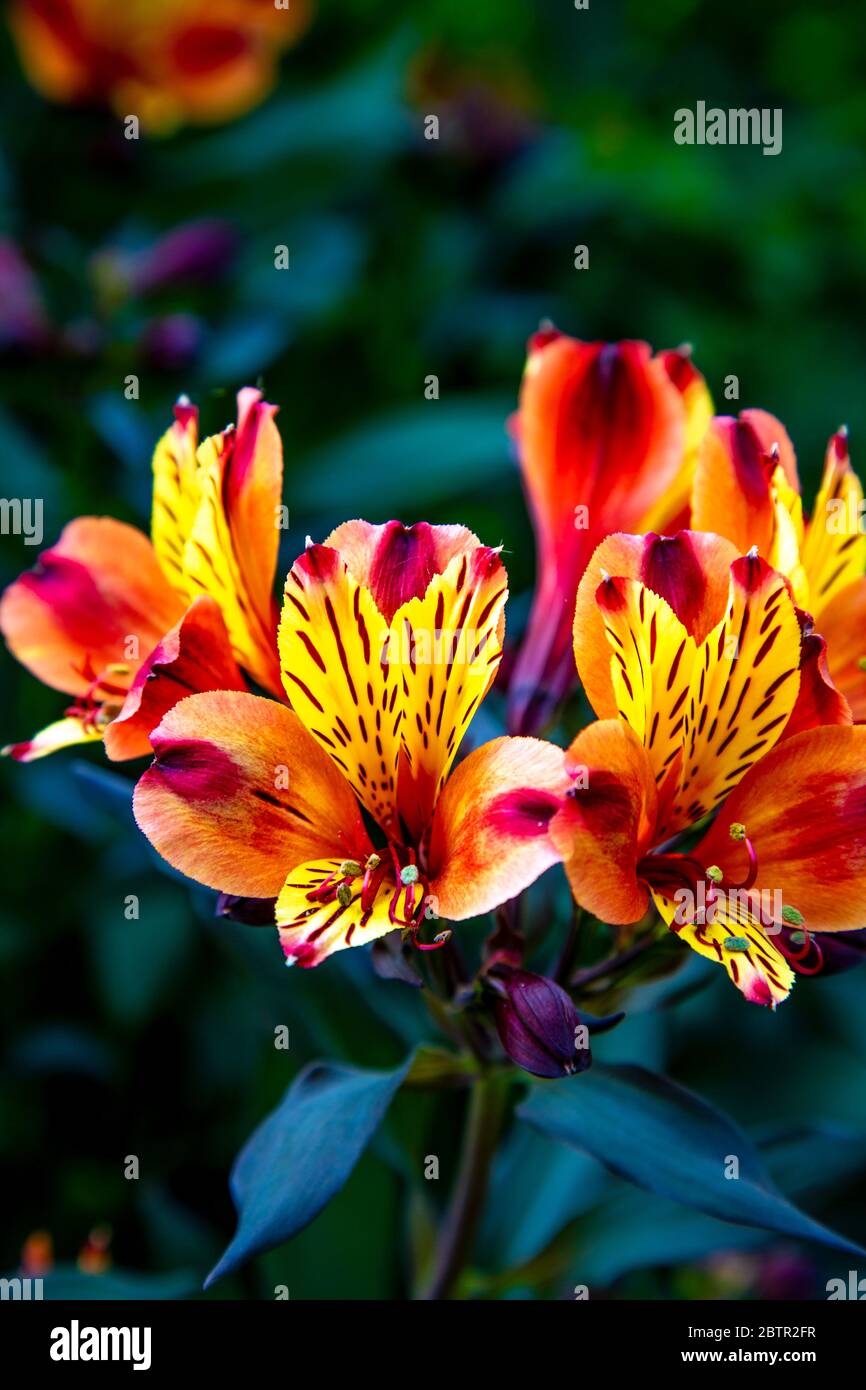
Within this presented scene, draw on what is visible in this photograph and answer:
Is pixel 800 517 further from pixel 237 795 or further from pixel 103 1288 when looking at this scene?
pixel 103 1288

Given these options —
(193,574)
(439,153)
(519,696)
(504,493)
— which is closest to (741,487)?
(519,696)

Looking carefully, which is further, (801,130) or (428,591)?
(801,130)

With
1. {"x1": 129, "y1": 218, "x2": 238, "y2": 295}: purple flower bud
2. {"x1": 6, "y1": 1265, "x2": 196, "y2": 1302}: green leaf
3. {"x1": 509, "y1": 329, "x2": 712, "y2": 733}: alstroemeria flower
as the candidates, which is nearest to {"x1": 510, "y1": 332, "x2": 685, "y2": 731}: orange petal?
{"x1": 509, "y1": 329, "x2": 712, "y2": 733}: alstroemeria flower

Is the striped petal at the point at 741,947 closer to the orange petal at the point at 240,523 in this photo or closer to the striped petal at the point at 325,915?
the striped petal at the point at 325,915

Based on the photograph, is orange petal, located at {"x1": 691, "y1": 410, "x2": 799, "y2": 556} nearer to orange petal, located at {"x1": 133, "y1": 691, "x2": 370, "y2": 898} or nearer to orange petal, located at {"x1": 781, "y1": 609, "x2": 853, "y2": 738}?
orange petal, located at {"x1": 781, "y1": 609, "x2": 853, "y2": 738}

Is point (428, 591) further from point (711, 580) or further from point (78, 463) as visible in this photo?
point (78, 463)

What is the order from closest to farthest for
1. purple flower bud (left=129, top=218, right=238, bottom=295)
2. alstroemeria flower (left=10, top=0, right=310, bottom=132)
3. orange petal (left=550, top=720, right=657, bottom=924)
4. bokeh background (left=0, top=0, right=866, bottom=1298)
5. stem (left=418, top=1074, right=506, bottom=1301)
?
orange petal (left=550, top=720, right=657, bottom=924)
stem (left=418, top=1074, right=506, bottom=1301)
bokeh background (left=0, top=0, right=866, bottom=1298)
purple flower bud (left=129, top=218, right=238, bottom=295)
alstroemeria flower (left=10, top=0, right=310, bottom=132)
